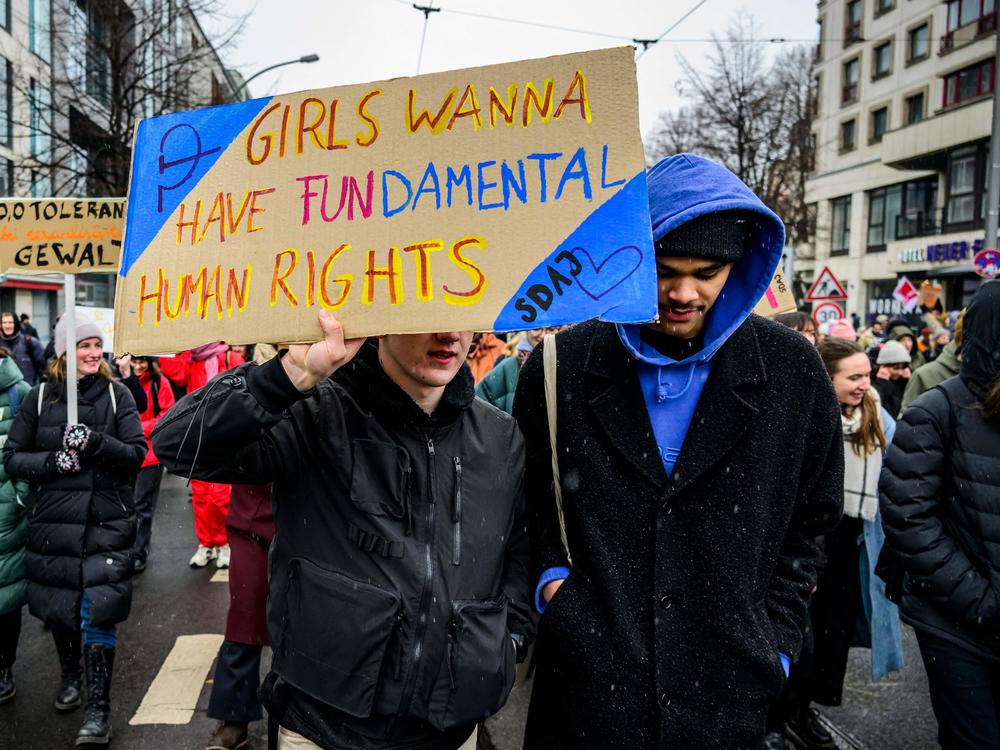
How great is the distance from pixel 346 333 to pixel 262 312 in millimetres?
210

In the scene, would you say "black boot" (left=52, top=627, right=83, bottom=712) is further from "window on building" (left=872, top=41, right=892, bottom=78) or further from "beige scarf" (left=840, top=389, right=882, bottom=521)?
"window on building" (left=872, top=41, right=892, bottom=78)

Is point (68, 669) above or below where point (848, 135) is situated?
below

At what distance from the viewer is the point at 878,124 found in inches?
1419

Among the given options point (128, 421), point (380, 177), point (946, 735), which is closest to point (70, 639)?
point (128, 421)

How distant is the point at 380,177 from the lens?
1822 millimetres

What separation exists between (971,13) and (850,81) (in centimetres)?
839

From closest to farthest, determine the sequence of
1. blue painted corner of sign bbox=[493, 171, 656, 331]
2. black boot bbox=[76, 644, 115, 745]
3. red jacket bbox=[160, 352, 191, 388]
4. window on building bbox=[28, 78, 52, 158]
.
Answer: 1. blue painted corner of sign bbox=[493, 171, 656, 331]
2. black boot bbox=[76, 644, 115, 745]
3. red jacket bbox=[160, 352, 191, 388]
4. window on building bbox=[28, 78, 52, 158]

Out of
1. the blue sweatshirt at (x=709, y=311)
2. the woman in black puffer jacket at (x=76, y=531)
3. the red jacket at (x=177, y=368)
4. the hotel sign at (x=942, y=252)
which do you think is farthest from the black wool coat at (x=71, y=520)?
the hotel sign at (x=942, y=252)

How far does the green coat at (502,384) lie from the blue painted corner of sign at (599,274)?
11.5 feet

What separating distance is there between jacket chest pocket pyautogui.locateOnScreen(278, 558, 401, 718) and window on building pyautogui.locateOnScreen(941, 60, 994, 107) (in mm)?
33250

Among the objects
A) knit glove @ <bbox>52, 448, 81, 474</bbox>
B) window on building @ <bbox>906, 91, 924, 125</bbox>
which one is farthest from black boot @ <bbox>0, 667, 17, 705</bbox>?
window on building @ <bbox>906, 91, 924, 125</bbox>

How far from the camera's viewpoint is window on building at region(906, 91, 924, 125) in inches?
1303

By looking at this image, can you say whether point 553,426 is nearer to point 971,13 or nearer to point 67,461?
point 67,461

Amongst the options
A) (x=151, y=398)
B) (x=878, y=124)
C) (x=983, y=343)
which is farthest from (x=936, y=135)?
(x=983, y=343)
